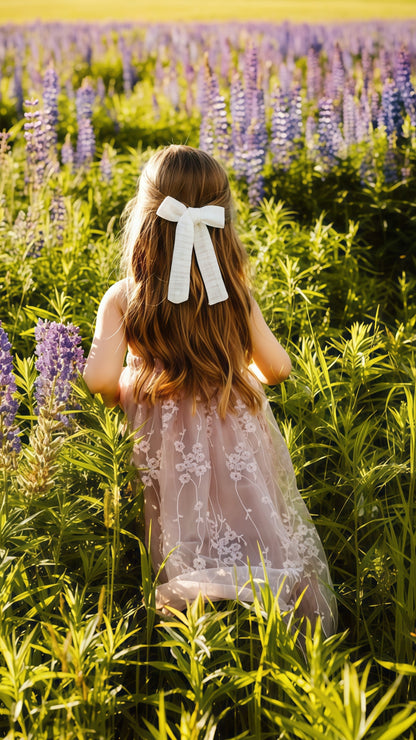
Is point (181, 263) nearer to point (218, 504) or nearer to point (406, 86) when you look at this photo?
point (218, 504)

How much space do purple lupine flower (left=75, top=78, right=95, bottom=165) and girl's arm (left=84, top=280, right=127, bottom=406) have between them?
292 cm

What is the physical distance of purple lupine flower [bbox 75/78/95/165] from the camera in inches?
181

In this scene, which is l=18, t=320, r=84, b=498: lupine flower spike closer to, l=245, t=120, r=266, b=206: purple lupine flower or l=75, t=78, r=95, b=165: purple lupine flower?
l=245, t=120, r=266, b=206: purple lupine flower

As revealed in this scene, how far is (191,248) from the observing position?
189cm

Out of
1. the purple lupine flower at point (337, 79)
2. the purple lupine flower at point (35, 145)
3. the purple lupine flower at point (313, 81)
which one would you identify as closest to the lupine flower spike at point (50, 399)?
the purple lupine flower at point (35, 145)

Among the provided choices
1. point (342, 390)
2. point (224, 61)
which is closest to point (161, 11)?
point (224, 61)

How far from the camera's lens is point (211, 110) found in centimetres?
434

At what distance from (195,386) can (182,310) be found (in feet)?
0.73

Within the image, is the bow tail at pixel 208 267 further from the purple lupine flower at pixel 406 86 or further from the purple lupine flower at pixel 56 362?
the purple lupine flower at pixel 406 86

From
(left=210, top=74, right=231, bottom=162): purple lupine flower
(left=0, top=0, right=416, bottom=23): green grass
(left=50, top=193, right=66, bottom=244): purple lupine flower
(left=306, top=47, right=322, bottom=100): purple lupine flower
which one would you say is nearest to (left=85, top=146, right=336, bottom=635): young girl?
(left=50, top=193, right=66, bottom=244): purple lupine flower

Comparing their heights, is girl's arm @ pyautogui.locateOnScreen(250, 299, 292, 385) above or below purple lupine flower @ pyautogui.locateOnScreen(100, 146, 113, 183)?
below

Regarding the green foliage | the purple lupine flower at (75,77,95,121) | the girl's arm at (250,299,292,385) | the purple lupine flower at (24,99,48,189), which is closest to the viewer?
the green foliage

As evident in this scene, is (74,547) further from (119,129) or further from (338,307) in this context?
(119,129)

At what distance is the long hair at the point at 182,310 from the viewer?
1.93 m
